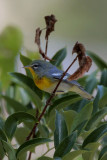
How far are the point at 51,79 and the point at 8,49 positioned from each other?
0.28 m

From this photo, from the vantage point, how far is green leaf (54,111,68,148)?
0.94 meters

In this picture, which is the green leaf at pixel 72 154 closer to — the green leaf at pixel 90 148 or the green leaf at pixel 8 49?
the green leaf at pixel 90 148

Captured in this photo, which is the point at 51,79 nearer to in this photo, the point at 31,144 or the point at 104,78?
the point at 104,78

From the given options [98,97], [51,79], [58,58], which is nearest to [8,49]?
[51,79]

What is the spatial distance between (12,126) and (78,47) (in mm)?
316

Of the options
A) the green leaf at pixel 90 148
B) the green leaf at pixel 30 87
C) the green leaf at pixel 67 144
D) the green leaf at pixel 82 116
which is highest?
the green leaf at pixel 30 87

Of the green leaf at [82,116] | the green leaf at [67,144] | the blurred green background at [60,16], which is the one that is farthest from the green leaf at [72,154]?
the blurred green background at [60,16]

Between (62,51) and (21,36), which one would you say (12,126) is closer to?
(62,51)

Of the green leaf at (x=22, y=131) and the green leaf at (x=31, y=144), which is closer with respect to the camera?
the green leaf at (x=31, y=144)

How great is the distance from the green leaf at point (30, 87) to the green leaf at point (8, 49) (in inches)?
18.0

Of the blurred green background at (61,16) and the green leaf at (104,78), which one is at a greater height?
the blurred green background at (61,16)

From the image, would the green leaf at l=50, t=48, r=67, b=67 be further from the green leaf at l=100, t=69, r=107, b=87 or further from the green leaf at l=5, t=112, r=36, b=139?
the green leaf at l=5, t=112, r=36, b=139

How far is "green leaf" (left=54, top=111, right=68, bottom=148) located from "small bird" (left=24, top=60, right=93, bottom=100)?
0.15m

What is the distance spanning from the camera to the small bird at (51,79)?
1178 millimetres
